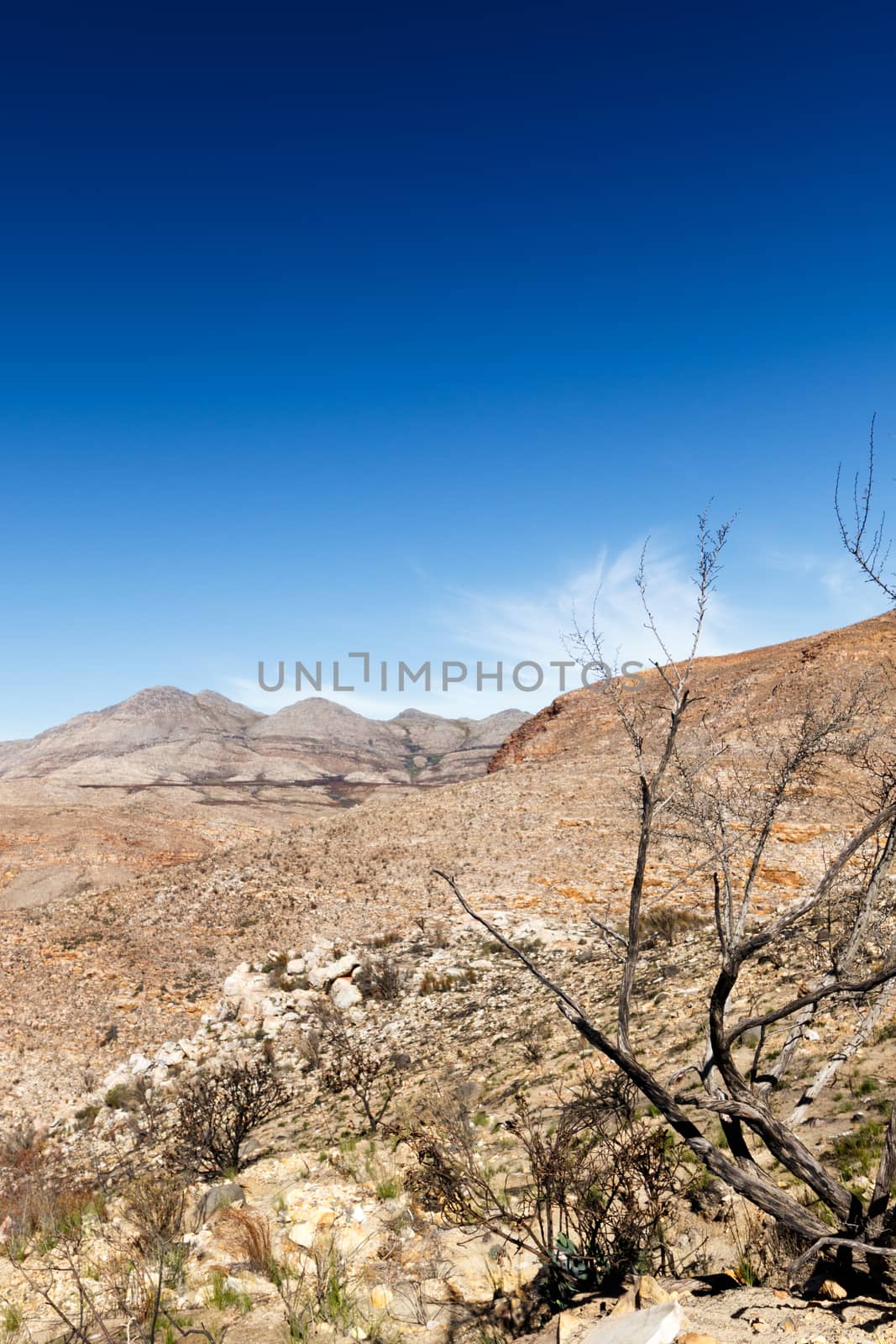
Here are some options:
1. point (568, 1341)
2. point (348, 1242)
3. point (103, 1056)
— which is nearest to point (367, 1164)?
point (348, 1242)

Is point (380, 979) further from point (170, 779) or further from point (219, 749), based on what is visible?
point (219, 749)

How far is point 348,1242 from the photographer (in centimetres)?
567

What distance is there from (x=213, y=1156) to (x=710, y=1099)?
6.90 metres

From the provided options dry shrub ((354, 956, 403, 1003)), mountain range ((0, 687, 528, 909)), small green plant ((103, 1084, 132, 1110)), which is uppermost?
mountain range ((0, 687, 528, 909))

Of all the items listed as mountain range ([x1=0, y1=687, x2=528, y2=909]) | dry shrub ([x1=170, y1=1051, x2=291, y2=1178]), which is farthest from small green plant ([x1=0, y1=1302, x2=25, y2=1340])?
mountain range ([x1=0, y1=687, x2=528, y2=909])

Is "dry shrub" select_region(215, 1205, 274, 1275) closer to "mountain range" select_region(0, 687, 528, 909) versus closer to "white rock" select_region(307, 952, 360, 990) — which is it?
"white rock" select_region(307, 952, 360, 990)

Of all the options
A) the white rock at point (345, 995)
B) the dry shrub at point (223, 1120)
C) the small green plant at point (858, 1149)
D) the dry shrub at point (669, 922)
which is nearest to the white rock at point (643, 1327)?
the small green plant at point (858, 1149)

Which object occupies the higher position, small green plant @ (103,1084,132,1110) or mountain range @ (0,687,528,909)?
mountain range @ (0,687,528,909)

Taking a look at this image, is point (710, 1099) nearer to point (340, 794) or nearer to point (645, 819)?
point (645, 819)

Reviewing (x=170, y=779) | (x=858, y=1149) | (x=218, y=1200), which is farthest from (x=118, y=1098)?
(x=170, y=779)

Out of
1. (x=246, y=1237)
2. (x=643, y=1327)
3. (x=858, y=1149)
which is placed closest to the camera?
(x=643, y=1327)

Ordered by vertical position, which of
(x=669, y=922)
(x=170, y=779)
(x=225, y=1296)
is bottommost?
(x=225, y=1296)

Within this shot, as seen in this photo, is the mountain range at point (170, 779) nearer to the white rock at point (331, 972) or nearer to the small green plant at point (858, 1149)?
the white rock at point (331, 972)

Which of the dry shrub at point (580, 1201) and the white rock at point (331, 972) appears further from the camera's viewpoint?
the white rock at point (331, 972)
